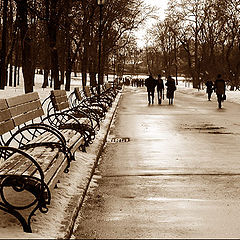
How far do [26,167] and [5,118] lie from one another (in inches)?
60.6

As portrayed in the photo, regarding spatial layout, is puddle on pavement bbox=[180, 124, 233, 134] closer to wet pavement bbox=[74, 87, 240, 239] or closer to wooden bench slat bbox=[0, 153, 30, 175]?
wet pavement bbox=[74, 87, 240, 239]

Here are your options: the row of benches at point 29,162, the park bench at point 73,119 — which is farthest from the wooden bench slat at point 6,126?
the park bench at point 73,119

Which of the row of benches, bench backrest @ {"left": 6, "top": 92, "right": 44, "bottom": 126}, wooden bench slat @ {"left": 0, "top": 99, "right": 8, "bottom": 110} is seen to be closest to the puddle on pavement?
the row of benches

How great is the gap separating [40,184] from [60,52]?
4173cm

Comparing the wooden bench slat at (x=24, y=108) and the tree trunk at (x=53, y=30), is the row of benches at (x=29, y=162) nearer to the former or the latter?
the wooden bench slat at (x=24, y=108)

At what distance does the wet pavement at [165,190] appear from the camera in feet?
15.8

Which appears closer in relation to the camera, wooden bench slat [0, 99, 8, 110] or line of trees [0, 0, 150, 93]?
wooden bench slat [0, 99, 8, 110]

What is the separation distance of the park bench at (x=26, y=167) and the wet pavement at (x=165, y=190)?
1.68 feet

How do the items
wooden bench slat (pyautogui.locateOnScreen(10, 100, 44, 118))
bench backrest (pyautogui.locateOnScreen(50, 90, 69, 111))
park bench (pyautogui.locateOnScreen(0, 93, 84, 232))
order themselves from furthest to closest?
1. bench backrest (pyautogui.locateOnScreen(50, 90, 69, 111))
2. wooden bench slat (pyautogui.locateOnScreen(10, 100, 44, 118))
3. park bench (pyautogui.locateOnScreen(0, 93, 84, 232))

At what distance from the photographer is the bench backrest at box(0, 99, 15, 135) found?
19.8ft

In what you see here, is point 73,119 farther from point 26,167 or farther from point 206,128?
point 26,167

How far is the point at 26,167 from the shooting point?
16.0 ft

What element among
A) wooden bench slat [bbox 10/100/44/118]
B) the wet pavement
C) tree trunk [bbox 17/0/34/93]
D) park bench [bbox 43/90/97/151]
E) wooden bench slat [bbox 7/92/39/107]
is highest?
A: tree trunk [bbox 17/0/34/93]

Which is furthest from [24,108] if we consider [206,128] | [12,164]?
[206,128]
